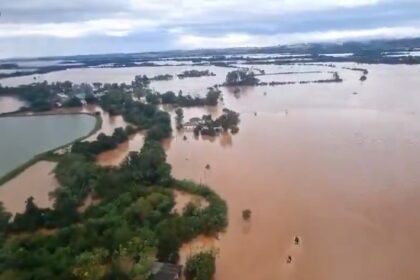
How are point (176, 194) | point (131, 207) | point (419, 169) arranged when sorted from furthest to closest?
point (419, 169), point (176, 194), point (131, 207)

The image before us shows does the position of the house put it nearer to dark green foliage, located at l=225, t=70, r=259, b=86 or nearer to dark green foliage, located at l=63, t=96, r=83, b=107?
dark green foliage, located at l=63, t=96, r=83, b=107

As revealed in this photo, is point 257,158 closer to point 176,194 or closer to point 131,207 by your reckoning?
point 176,194

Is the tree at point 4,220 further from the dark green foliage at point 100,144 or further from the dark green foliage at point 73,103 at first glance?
the dark green foliage at point 73,103

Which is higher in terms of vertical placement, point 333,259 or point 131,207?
point 131,207

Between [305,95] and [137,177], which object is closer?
[137,177]

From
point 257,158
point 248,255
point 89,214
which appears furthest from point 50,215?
point 257,158

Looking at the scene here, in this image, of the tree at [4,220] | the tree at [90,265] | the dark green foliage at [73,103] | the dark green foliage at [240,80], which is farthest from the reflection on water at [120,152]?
the dark green foliage at [240,80]
